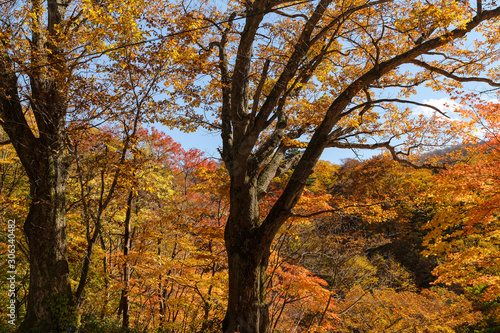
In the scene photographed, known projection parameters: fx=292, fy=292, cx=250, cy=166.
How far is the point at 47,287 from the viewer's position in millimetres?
4605

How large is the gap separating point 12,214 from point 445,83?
9.95 m

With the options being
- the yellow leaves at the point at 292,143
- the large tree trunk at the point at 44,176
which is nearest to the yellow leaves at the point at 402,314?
the yellow leaves at the point at 292,143

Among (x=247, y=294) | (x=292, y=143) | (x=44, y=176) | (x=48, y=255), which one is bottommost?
(x=247, y=294)

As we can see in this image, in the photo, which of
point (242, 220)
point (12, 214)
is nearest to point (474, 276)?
point (242, 220)

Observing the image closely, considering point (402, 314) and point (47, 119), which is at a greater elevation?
point (47, 119)

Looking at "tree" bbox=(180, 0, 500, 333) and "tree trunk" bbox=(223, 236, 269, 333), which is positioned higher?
"tree" bbox=(180, 0, 500, 333)

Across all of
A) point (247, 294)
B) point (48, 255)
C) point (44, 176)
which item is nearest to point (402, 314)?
point (247, 294)

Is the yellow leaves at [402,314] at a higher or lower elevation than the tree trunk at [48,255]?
lower

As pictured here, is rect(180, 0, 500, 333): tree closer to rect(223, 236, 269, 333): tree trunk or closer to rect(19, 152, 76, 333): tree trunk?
rect(223, 236, 269, 333): tree trunk

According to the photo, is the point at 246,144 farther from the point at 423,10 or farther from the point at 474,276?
the point at 474,276

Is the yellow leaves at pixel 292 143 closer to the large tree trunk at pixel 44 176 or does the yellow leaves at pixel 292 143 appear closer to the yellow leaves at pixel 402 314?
the large tree trunk at pixel 44 176

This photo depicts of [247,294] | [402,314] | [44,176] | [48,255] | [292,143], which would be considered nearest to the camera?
[247,294]

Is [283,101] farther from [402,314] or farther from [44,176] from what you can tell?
[402,314]

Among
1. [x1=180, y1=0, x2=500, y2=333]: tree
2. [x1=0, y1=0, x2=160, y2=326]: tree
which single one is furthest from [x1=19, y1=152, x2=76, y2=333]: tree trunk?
[x1=180, y1=0, x2=500, y2=333]: tree
